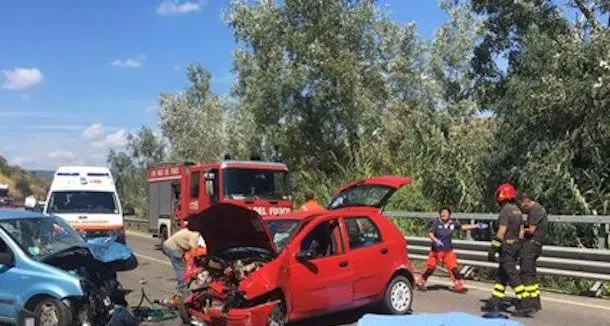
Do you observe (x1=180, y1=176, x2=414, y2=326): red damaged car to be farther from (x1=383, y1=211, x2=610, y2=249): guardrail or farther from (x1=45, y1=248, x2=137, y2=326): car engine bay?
(x1=383, y1=211, x2=610, y2=249): guardrail

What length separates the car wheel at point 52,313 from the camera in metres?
8.51

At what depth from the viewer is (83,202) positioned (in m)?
17.3

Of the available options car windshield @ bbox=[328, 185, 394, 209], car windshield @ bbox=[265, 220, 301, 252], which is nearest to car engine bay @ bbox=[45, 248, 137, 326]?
car windshield @ bbox=[265, 220, 301, 252]

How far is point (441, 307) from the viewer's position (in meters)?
10.9

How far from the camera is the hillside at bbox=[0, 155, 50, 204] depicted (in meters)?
86.9

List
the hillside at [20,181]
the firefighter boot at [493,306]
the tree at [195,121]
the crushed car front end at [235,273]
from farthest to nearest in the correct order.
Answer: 1. the hillside at [20,181]
2. the tree at [195,121]
3. the firefighter boot at [493,306]
4. the crushed car front end at [235,273]

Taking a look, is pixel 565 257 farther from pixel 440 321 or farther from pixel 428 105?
pixel 428 105

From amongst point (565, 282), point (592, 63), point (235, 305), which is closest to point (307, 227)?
point (235, 305)

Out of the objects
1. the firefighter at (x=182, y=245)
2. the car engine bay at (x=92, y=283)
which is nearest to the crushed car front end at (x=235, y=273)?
the car engine bay at (x=92, y=283)

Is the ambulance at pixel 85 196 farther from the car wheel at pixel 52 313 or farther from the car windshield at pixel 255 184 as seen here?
the car wheel at pixel 52 313

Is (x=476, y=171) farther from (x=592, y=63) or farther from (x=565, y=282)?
(x=565, y=282)

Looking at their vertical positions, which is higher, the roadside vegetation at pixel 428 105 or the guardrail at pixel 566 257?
the roadside vegetation at pixel 428 105

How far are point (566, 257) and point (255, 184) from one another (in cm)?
769

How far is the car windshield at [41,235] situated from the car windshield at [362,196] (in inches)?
173
